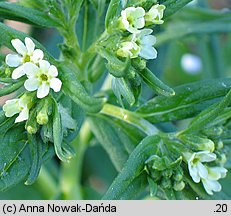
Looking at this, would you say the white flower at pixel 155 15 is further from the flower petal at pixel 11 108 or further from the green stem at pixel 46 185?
the green stem at pixel 46 185

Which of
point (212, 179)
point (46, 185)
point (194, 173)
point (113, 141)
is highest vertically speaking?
point (194, 173)

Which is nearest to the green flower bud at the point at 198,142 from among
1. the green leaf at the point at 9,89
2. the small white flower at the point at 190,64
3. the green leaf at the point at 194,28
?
the green leaf at the point at 9,89

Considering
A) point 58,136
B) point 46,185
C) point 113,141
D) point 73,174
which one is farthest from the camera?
point 46,185

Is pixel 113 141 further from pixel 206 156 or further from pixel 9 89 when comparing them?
pixel 9 89

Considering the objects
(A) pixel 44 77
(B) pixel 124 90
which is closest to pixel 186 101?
(B) pixel 124 90

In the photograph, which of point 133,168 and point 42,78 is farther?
point 133,168

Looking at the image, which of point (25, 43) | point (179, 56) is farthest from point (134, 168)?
point (179, 56)
